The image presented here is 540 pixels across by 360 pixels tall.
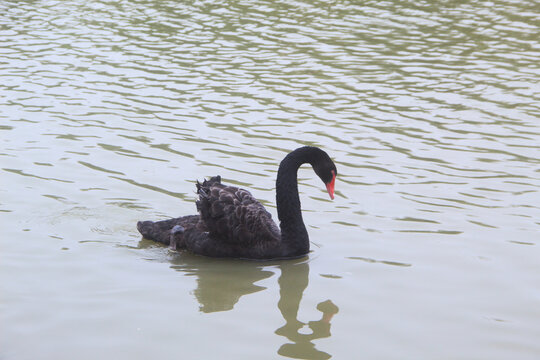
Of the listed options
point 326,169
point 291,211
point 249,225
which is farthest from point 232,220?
point 326,169

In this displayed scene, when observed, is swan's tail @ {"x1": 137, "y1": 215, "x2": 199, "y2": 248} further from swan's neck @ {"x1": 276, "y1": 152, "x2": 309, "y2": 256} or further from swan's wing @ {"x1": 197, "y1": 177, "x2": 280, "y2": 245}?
swan's neck @ {"x1": 276, "y1": 152, "x2": 309, "y2": 256}

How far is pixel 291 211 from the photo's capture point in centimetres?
649

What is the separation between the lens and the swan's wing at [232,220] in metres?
6.46

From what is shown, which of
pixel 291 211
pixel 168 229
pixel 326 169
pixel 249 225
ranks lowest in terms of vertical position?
pixel 168 229

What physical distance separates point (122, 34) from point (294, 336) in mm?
11258

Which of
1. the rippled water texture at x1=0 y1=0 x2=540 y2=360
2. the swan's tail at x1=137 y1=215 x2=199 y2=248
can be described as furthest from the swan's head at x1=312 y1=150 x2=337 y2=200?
the swan's tail at x1=137 y1=215 x2=199 y2=248

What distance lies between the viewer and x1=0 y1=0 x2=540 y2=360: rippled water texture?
Answer: 5.32m

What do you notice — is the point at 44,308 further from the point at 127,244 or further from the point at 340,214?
the point at 340,214

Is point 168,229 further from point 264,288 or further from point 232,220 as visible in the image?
point 264,288

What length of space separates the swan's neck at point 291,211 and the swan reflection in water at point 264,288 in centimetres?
12

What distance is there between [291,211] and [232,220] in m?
0.43

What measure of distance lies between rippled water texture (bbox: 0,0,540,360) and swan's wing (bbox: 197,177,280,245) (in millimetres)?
211

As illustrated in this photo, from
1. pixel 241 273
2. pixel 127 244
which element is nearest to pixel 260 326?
pixel 241 273

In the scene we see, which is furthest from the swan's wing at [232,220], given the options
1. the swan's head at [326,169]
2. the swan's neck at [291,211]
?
the swan's head at [326,169]
